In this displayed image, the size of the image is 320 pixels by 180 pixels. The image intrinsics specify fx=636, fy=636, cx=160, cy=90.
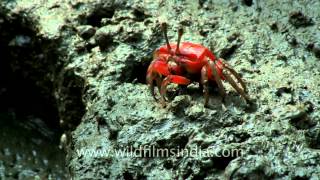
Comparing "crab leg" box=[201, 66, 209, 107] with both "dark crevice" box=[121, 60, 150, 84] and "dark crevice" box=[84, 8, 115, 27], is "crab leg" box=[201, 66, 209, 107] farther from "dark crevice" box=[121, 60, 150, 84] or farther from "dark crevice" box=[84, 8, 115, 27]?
"dark crevice" box=[84, 8, 115, 27]

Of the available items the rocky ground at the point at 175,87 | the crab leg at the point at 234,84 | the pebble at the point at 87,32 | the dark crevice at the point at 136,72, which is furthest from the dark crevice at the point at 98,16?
the crab leg at the point at 234,84

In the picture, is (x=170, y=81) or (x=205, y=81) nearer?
(x=205, y=81)

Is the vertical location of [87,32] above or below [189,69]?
above

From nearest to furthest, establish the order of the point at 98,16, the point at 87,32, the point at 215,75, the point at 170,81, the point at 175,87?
the point at 215,75
the point at 170,81
the point at 175,87
the point at 87,32
the point at 98,16

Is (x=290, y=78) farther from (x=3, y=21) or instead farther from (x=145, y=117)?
(x=3, y=21)

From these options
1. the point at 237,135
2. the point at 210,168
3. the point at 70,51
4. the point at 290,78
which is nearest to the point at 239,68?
the point at 290,78

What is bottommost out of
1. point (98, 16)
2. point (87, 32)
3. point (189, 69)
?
point (189, 69)

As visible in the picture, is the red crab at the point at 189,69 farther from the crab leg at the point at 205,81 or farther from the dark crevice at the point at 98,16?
the dark crevice at the point at 98,16

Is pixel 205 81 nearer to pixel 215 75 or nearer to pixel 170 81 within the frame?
pixel 215 75

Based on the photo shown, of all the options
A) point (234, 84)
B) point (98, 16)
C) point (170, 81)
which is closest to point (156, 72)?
point (170, 81)
